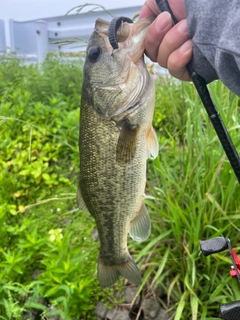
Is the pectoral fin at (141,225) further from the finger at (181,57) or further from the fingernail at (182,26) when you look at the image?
the fingernail at (182,26)

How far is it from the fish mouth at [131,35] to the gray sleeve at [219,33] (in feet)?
0.67

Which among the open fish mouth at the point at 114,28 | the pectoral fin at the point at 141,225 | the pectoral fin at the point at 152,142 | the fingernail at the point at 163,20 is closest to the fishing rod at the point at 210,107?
the fingernail at the point at 163,20

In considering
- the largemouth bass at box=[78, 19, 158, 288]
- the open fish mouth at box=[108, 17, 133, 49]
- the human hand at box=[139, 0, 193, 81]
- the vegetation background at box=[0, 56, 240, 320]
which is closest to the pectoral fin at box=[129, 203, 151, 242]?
the largemouth bass at box=[78, 19, 158, 288]

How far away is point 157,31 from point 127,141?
39cm

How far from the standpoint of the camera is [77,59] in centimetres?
477

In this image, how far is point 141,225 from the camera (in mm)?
1558

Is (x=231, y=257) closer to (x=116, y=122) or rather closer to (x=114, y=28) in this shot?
(x=116, y=122)

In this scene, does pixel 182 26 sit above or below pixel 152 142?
above

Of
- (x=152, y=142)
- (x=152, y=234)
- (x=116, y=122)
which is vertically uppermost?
(x=116, y=122)

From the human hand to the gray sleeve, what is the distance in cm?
4

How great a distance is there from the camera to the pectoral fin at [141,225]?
1536mm

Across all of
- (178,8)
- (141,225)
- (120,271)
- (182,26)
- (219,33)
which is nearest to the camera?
(219,33)

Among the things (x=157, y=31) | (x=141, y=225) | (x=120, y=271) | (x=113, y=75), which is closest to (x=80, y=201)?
(x=141, y=225)

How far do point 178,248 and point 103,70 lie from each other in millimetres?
1245
